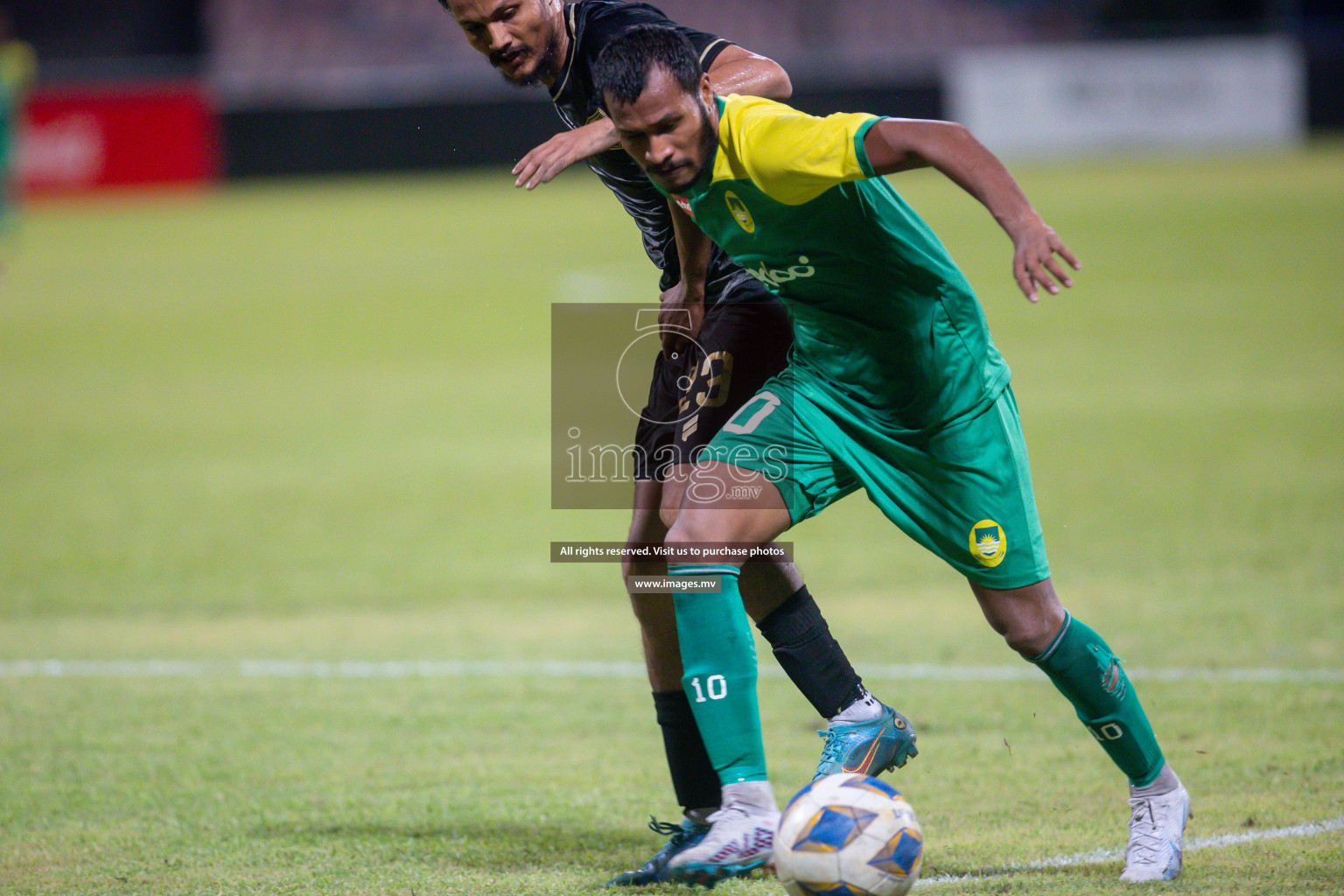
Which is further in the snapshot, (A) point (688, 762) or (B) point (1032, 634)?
(A) point (688, 762)

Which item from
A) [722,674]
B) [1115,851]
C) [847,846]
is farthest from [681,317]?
[1115,851]

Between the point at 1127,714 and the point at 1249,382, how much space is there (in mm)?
8851

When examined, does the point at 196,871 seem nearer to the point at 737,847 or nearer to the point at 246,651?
the point at 737,847

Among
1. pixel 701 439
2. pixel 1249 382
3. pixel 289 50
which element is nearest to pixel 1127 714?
pixel 701 439

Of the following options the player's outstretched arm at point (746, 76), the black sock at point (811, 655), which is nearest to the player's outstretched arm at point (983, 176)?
the player's outstretched arm at point (746, 76)

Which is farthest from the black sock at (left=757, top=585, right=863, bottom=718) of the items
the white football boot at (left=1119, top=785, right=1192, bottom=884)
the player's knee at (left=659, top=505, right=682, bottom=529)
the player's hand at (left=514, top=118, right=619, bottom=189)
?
the player's hand at (left=514, top=118, right=619, bottom=189)

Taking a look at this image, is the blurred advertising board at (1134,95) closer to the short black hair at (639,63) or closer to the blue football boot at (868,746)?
the blue football boot at (868,746)

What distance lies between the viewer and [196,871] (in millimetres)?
3850

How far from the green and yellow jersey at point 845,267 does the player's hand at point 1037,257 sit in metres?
0.40

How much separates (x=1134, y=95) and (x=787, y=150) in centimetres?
2598

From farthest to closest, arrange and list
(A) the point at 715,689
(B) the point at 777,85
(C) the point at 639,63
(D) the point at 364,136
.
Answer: (D) the point at 364,136 → (B) the point at 777,85 → (A) the point at 715,689 → (C) the point at 639,63

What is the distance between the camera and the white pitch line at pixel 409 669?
18.6 feet

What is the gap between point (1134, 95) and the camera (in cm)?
2738

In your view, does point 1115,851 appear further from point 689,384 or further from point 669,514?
point 689,384
